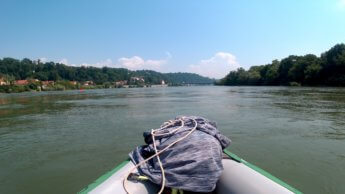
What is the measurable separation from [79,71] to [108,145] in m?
165

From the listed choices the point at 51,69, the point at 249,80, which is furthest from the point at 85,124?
the point at 51,69

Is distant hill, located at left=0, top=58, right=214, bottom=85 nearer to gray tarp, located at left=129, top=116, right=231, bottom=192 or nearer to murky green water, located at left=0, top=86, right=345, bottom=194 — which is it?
murky green water, located at left=0, top=86, right=345, bottom=194

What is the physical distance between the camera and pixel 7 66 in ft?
484

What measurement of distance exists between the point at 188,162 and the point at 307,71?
253 feet

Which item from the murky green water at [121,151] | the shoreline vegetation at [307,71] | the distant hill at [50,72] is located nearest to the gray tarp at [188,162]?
the murky green water at [121,151]

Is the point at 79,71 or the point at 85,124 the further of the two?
the point at 79,71

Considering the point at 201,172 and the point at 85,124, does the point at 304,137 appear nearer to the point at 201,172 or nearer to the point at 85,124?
the point at 201,172

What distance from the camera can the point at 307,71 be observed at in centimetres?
7112

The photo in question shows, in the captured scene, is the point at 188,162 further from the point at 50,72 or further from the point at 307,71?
the point at 50,72

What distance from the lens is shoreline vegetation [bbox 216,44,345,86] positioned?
205ft

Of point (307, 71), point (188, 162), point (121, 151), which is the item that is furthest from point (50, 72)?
point (188, 162)

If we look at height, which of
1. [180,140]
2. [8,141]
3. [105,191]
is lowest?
[8,141]

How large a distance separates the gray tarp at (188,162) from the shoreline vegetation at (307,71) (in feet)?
213

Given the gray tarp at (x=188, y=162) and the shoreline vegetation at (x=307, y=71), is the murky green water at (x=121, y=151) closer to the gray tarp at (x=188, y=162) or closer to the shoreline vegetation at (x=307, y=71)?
the gray tarp at (x=188, y=162)
